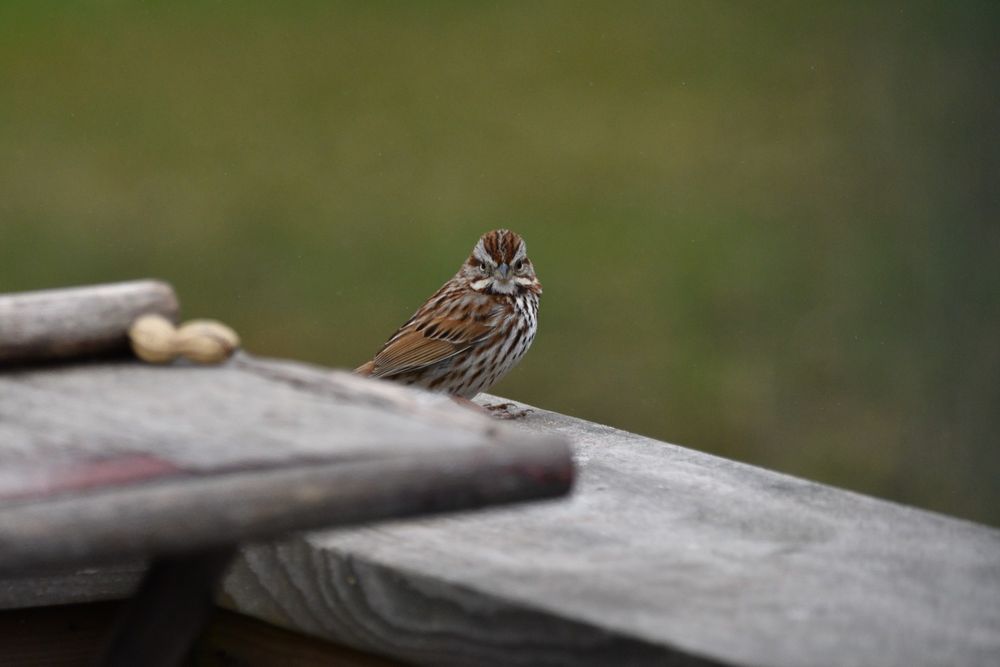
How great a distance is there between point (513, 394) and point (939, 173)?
156cm

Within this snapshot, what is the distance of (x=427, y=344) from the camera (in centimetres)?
474

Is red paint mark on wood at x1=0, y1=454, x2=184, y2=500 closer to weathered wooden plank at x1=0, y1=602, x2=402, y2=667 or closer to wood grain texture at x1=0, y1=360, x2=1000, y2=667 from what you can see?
wood grain texture at x1=0, y1=360, x2=1000, y2=667

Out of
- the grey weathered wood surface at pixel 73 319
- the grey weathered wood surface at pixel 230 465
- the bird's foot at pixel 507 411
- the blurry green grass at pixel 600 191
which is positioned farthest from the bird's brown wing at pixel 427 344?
the grey weathered wood surface at pixel 230 465

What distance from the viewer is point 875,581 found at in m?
2.11

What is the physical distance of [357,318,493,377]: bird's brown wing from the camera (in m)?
4.71

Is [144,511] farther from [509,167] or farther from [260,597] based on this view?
[509,167]

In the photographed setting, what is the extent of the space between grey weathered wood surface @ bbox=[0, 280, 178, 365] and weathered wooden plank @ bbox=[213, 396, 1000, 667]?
38cm

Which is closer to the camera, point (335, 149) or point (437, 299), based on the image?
point (437, 299)

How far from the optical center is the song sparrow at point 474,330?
186 inches

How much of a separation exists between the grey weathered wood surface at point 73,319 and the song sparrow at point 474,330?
271cm

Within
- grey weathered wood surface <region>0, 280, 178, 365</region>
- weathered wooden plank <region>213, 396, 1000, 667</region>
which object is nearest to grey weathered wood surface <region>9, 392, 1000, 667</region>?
weathered wooden plank <region>213, 396, 1000, 667</region>

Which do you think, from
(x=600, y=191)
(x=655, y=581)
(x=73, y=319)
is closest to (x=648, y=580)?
(x=655, y=581)

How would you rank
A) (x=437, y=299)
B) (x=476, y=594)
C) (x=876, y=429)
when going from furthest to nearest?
(x=876, y=429), (x=437, y=299), (x=476, y=594)

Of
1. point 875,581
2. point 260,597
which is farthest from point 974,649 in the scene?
point 260,597
